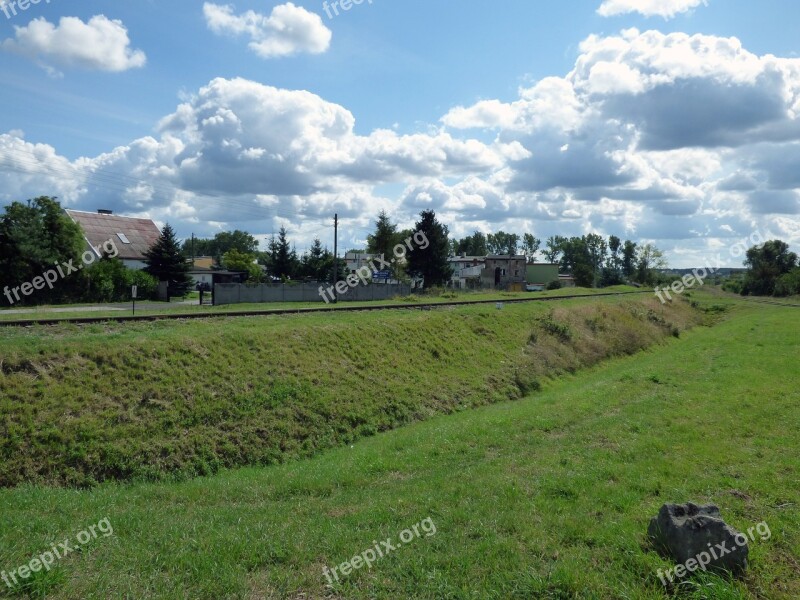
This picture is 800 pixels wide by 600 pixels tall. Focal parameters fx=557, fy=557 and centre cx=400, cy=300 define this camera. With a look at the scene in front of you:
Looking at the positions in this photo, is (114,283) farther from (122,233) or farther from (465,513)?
(465,513)

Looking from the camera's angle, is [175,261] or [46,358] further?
[175,261]

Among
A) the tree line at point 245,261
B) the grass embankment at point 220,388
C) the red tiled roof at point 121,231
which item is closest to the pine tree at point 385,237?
the tree line at point 245,261

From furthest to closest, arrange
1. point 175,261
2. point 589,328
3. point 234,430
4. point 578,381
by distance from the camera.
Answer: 1. point 175,261
2. point 589,328
3. point 578,381
4. point 234,430

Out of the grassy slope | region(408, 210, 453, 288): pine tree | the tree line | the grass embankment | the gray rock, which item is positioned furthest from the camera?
region(408, 210, 453, 288): pine tree

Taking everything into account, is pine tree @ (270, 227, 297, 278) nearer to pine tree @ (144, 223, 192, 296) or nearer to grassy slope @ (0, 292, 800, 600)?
pine tree @ (144, 223, 192, 296)

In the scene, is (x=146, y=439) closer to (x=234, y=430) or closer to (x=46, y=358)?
(x=234, y=430)

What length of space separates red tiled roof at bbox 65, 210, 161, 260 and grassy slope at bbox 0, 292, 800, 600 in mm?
52636

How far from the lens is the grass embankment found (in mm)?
11195

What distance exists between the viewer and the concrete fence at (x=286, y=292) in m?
42.9

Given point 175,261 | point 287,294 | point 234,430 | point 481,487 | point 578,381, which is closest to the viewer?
point 481,487

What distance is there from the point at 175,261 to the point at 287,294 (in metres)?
15.3

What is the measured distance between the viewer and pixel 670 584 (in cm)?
534

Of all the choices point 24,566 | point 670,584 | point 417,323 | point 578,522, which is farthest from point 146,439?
point 417,323

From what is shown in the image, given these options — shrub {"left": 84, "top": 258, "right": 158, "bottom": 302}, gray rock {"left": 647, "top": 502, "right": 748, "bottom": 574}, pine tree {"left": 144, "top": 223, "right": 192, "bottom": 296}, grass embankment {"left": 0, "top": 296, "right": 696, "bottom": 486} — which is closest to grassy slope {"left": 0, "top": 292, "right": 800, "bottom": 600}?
gray rock {"left": 647, "top": 502, "right": 748, "bottom": 574}
